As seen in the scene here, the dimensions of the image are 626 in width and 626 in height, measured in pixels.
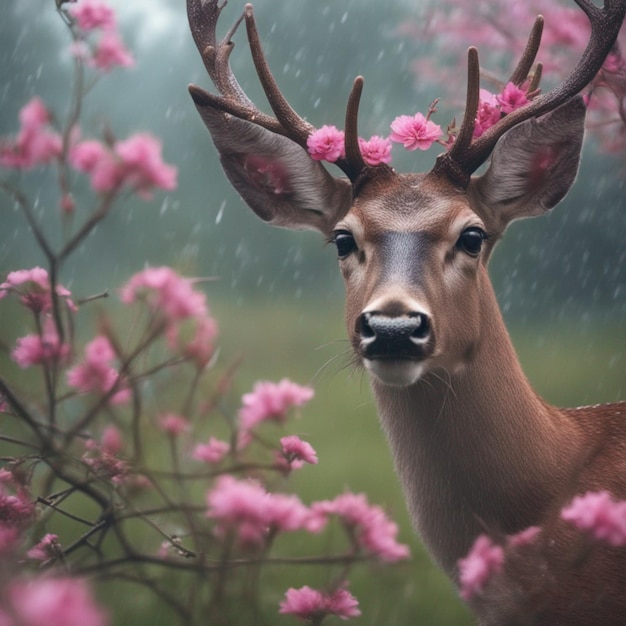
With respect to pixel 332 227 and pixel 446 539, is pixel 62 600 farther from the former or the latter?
pixel 332 227

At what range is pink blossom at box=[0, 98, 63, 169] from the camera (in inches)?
73.4

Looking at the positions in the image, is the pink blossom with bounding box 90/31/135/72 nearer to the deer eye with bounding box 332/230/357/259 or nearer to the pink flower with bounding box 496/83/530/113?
the deer eye with bounding box 332/230/357/259

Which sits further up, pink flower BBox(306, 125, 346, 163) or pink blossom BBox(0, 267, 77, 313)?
pink flower BBox(306, 125, 346, 163)

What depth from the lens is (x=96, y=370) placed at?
177cm

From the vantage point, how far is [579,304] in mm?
6285

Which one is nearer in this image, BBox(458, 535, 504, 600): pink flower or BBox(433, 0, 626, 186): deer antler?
BBox(458, 535, 504, 600): pink flower

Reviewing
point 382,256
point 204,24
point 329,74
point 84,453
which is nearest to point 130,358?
point 84,453

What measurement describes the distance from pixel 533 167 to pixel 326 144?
46 centimetres

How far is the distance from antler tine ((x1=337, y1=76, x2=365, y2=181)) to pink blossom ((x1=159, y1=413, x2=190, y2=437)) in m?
0.74

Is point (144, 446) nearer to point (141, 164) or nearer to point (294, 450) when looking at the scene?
point (294, 450)

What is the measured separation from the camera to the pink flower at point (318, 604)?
1616 millimetres

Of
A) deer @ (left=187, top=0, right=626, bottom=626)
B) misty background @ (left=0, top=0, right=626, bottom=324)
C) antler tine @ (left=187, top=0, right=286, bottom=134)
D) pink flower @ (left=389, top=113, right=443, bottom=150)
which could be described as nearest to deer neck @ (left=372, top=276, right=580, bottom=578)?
deer @ (left=187, top=0, right=626, bottom=626)

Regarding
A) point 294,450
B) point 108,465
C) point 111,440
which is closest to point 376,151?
point 294,450

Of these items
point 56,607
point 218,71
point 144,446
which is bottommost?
point 56,607
